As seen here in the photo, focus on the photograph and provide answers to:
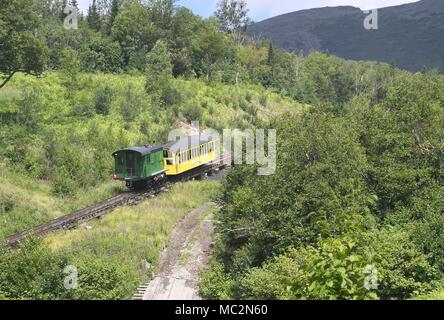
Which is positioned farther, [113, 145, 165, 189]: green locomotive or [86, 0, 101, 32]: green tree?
[86, 0, 101, 32]: green tree

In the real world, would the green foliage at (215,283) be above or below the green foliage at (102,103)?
below

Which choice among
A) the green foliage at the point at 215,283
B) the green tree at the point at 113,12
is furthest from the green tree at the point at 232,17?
the green foliage at the point at 215,283

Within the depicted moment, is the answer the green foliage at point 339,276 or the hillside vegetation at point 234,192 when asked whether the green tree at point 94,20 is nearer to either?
the hillside vegetation at point 234,192

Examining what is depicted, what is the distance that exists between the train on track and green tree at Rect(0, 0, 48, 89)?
1120 cm

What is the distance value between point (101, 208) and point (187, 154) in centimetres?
950

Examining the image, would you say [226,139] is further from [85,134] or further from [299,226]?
[299,226]

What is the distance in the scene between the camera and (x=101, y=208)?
1108 inches

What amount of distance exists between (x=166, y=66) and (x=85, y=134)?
23002 millimetres

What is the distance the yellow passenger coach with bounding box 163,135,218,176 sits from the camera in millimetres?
34594

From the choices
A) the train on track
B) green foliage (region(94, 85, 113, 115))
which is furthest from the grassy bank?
green foliage (region(94, 85, 113, 115))

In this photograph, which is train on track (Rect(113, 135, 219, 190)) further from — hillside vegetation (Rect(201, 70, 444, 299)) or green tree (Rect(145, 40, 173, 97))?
green tree (Rect(145, 40, 173, 97))

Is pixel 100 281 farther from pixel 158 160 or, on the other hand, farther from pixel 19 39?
pixel 19 39

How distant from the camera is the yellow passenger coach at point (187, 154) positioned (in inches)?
1362
